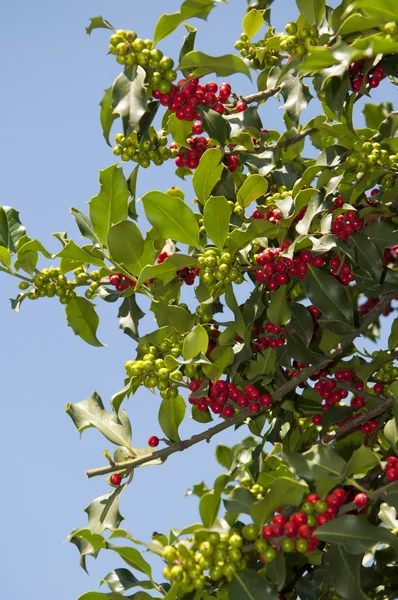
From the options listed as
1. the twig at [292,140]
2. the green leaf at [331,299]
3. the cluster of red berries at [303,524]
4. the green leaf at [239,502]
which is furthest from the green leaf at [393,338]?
the green leaf at [239,502]

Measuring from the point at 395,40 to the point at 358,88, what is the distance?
0.43 m

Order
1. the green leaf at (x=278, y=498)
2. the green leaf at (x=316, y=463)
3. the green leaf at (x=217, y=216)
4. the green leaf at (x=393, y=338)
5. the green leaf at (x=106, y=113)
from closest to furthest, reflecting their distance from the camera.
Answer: the green leaf at (x=278, y=498) < the green leaf at (x=316, y=463) < the green leaf at (x=217, y=216) < the green leaf at (x=106, y=113) < the green leaf at (x=393, y=338)

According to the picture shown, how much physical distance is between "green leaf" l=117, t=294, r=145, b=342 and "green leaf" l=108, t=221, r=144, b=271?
32cm

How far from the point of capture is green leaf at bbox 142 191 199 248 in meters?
2.03

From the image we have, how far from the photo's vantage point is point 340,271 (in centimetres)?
233

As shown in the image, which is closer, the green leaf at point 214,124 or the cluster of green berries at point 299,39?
the cluster of green berries at point 299,39

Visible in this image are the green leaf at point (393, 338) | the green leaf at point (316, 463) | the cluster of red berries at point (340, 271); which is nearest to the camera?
the green leaf at point (316, 463)

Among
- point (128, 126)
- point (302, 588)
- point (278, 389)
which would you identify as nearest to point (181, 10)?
point (128, 126)

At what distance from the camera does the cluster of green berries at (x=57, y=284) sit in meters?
2.45

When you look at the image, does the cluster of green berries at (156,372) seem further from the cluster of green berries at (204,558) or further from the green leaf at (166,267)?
the cluster of green berries at (204,558)

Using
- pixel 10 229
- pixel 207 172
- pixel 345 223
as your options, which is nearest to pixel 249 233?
pixel 207 172

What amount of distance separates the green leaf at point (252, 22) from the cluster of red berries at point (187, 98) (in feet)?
1.57

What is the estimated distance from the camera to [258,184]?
2193 millimetres

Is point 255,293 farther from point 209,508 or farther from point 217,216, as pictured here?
point 209,508
